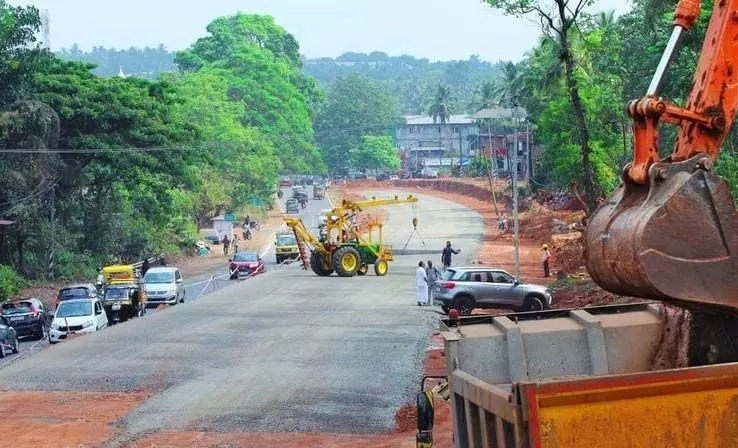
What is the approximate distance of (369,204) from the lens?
49750mm

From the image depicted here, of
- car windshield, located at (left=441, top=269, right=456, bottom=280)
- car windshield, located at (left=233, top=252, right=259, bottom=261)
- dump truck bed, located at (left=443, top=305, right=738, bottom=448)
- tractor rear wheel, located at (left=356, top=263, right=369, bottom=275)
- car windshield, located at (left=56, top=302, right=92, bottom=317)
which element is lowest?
tractor rear wheel, located at (left=356, top=263, right=369, bottom=275)

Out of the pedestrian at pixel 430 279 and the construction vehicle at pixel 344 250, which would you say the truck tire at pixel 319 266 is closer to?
the construction vehicle at pixel 344 250

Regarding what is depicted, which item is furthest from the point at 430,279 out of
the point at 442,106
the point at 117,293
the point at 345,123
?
the point at 442,106

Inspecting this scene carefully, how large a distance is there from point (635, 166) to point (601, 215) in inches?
21.0

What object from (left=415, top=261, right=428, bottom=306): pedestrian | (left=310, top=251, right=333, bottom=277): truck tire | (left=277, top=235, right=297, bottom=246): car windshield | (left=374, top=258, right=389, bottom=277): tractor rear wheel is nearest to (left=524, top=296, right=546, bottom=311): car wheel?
(left=415, top=261, right=428, bottom=306): pedestrian

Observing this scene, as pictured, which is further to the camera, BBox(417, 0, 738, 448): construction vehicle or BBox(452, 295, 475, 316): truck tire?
BBox(452, 295, 475, 316): truck tire

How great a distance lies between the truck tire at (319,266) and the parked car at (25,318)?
1440 cm

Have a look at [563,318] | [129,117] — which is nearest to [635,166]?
[563,318]

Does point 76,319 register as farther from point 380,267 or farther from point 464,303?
point 380,267

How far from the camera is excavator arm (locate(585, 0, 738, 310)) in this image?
9438 mm

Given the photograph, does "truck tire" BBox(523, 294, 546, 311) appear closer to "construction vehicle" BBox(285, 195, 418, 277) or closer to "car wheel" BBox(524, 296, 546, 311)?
"car wheel" BBox(524, 296, 546, 311)

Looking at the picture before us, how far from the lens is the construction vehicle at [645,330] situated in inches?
308

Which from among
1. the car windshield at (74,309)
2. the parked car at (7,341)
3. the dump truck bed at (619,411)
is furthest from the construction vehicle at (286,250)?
the dump truck bed at (619,411)

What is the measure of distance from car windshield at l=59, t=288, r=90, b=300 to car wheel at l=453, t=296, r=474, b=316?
42.2 feet
